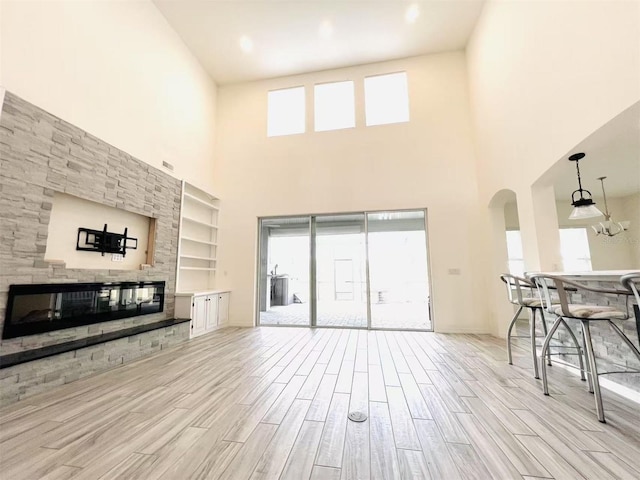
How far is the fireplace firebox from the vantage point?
Answer: 8.27ft

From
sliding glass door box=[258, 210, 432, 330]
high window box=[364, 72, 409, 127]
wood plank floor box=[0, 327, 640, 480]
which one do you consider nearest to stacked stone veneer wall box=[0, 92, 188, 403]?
→ wood plank floor box=[0, 327, 640, 480]

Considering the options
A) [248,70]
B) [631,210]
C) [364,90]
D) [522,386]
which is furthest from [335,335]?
[631,210]

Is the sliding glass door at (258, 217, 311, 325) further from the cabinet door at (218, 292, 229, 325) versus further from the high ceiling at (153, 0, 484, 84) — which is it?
the high ceiling at (153, 0, 484, 84)

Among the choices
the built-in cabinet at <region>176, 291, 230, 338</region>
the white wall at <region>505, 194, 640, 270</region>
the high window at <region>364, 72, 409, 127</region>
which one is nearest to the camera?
the built-in cabinet at <region>176, 291, 230, 338</region>

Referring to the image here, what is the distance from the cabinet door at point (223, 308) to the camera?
5402 millimetres

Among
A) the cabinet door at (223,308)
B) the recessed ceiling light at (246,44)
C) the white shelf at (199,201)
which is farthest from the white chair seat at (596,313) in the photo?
the recessed ceiling light at (246,44)

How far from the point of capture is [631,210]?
18.3 feet

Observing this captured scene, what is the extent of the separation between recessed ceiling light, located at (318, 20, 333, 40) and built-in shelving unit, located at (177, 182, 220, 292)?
409cm

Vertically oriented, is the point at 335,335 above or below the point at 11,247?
below

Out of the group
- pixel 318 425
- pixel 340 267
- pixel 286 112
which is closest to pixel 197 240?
pixel 340 267

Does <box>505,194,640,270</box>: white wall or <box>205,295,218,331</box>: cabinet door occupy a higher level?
<box>505,194,640,270</box>: white wall

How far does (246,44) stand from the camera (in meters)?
5.46

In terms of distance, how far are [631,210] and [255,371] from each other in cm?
823

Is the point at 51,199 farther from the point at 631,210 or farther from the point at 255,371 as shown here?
the point at 631,210
